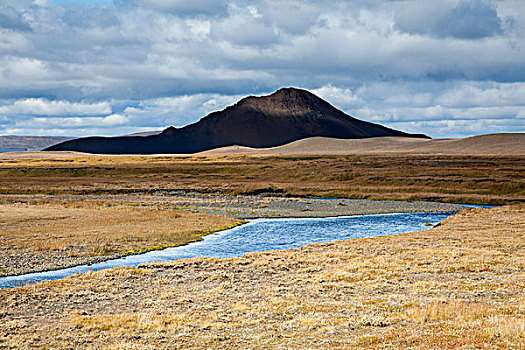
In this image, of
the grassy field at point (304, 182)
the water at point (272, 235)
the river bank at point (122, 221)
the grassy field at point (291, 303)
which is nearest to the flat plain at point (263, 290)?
the grassy field at point (291, 303)

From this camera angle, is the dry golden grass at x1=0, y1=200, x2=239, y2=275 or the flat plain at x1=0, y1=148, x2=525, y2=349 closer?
the flat plain at x1=0, y1=148, x2=525, y2=349

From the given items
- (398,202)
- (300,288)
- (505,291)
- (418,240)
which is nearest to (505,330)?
(505,291)

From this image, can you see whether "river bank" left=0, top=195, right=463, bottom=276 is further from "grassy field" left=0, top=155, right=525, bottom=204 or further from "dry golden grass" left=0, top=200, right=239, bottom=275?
"grassy field" left=0, top=155, right=525, bottom=204

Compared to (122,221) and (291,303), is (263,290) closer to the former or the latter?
(291,303)

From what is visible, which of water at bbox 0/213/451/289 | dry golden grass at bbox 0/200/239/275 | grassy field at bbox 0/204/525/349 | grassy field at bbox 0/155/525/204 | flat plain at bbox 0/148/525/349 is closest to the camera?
grassy field at bbox 0/204/525/349

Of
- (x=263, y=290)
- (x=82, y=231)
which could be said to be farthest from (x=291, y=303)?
(x=82, y=231)

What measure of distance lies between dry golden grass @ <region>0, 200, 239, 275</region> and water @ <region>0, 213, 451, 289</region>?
1.44m

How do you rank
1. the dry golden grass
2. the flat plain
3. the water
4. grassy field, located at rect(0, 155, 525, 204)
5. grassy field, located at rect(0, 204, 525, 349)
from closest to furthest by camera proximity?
grassy field, located at rect(0, 204, 525, 349) < the flat plain < the water < the dry golden grass < grassy field, located at rect(0, 155, 525, 204)

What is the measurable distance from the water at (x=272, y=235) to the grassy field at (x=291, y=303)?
403 cm

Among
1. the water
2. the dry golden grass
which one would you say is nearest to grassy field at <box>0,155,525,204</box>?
the water

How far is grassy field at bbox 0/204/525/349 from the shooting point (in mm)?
15438

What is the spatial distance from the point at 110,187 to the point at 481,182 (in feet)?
202

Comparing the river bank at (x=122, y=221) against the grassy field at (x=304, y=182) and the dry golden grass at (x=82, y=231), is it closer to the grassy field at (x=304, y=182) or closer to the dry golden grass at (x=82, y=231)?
Answer: the dry golden grass at (x=82, y=231)

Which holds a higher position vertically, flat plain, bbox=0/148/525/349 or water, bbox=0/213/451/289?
flat plain, bbox=0/148/525/349
